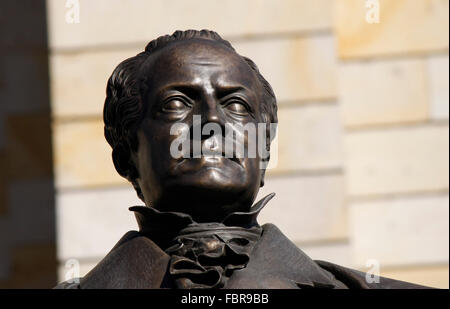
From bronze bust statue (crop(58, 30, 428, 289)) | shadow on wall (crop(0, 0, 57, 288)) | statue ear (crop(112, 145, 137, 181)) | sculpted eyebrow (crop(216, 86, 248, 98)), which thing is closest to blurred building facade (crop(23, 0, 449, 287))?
shadow on wall (crop(0, 0, 57, 288))

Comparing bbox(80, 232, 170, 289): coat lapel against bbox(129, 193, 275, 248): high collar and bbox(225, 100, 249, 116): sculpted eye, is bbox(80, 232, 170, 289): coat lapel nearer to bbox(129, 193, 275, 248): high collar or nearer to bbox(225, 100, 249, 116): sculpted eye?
bbox(129, 193, 275, 248): high collar

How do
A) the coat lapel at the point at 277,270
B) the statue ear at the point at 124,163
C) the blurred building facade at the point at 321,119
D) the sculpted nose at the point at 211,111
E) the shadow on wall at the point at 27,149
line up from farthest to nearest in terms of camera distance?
the shadow on wall at the point at 27,149, the blurred building facade at the point at 321,119, the statue ear at the point at 124,163, the sculpted nose at the point at 211,111, the coat lapel at the point at 277,270

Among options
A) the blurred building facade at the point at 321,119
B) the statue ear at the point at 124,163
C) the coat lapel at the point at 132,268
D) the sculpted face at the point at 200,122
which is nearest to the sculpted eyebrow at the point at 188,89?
the sculpted face at the point at 200,122

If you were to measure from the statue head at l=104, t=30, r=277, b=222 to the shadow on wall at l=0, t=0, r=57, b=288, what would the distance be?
13.0 feet

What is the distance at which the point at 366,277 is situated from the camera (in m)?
6.57

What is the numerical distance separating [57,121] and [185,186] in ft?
13.9

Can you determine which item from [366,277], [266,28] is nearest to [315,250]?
[266,28]

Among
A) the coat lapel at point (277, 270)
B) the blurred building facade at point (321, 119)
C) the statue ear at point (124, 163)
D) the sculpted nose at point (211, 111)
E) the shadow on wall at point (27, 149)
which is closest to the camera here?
the coat lapel at point (277, 270)

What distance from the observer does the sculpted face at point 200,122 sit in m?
6.24

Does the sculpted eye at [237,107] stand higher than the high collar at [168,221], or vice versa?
the sculpted eye at [237,107]

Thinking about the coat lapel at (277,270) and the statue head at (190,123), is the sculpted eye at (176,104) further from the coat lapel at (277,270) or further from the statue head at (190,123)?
the coat lapel at (277,270)

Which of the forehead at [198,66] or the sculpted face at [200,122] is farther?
the forehead at [198,66]

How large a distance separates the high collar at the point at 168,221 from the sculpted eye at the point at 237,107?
0.27 metres
